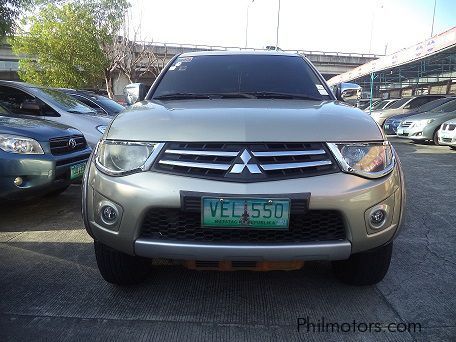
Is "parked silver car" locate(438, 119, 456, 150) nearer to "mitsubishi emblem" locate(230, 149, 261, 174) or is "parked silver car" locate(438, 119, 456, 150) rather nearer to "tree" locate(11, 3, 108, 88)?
"mitsubishi emblem" locate(230, 149, 261, 174)

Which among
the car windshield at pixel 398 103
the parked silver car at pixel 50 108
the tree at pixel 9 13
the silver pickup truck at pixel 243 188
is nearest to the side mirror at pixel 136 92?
the silver pickup truck at pixel 243 188

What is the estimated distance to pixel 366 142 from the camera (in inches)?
86.5

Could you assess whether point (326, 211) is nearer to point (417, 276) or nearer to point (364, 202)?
point (364, 202)

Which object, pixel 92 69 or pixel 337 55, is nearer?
pixel 92 69

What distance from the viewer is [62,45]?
18.6 m

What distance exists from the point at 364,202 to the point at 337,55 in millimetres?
53636

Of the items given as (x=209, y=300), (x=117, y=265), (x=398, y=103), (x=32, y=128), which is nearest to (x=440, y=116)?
(x=398, y=103)

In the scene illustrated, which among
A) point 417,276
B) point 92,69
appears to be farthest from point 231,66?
point 92,69

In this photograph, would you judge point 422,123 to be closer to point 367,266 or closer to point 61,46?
point 367,266

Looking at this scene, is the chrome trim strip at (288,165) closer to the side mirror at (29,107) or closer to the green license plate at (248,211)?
the green license plate at (248,211)

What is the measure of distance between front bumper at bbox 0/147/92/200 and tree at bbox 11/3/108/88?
54.9ft

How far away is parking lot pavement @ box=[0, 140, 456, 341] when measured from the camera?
2141 mm

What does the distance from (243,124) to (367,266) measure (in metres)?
1.18

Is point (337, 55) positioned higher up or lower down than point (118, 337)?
higher up
